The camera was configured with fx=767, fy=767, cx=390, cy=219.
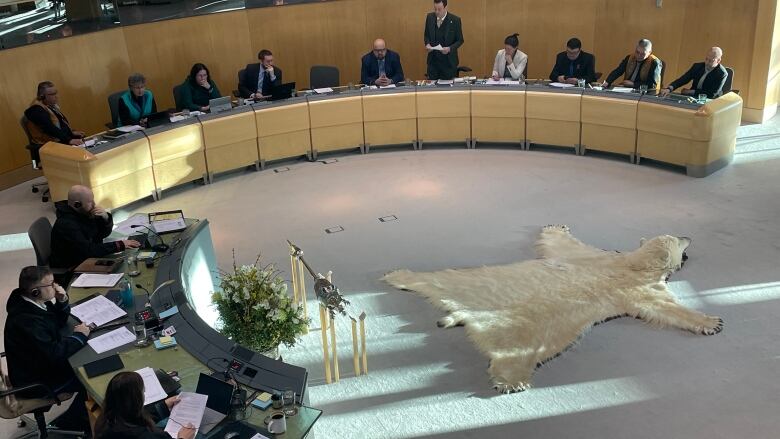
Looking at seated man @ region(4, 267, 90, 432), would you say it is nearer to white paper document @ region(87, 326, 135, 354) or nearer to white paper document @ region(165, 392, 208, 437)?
white paper document @ region(87, 326, 135, 354)

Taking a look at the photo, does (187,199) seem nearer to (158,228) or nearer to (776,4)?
(158,228)

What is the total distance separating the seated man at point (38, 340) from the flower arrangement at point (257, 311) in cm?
96

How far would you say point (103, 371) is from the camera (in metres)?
4.64

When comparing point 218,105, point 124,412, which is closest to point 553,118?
point 218,105

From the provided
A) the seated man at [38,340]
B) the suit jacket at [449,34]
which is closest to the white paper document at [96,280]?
the seated man at [38,340]

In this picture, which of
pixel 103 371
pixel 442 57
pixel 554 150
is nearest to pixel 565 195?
pixel 554 150

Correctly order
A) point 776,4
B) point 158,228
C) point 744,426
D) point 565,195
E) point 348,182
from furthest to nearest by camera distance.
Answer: point 776,4 < point 348,182 < point 565,195 < point 158,228 < point 744,426

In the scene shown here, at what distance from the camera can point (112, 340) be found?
500 centimetres

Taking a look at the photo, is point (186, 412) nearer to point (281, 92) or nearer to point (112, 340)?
point (112, 340)

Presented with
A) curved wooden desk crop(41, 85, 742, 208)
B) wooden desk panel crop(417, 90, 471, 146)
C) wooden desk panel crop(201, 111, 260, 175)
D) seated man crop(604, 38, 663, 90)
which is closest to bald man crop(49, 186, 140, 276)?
curved wooden desk crop(41, 85, 742, 208)

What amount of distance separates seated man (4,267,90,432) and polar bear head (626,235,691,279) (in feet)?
15.6

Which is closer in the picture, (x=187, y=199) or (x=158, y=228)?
(x=158, y=228)

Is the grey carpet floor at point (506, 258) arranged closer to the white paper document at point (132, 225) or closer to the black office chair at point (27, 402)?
the black office chair at point (27, 402)

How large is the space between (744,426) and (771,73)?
7.79 metres
